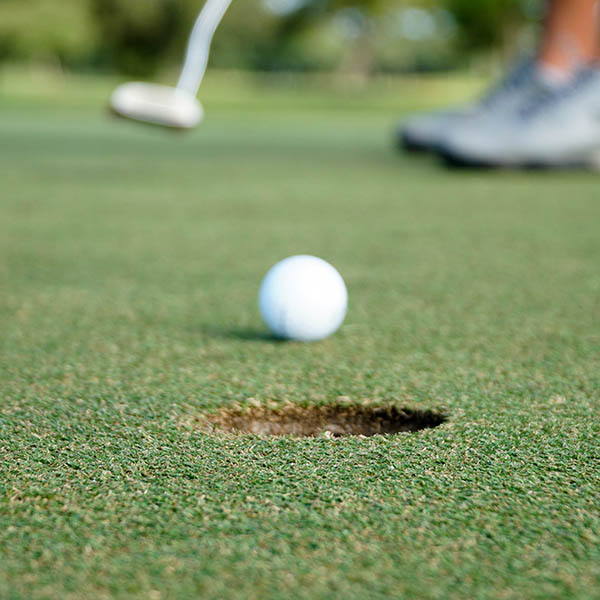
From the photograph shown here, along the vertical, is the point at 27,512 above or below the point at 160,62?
below

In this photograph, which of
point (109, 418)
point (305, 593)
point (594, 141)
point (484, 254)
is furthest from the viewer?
point (594, 141)

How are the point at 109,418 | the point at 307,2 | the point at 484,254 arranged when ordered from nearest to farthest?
the point at 109,418, the point at 484,254, the point at 307,2

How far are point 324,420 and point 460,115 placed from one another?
647 centimetres

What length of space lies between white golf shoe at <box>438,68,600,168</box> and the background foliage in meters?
26.5

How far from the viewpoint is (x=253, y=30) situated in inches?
1612

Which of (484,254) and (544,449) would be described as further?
(484,254)

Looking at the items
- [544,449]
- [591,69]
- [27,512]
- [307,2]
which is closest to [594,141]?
[591,69]

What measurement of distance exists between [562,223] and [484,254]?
0.98 m

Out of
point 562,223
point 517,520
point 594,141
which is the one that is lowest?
point 517,520

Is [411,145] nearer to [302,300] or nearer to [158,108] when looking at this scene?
[158,108]

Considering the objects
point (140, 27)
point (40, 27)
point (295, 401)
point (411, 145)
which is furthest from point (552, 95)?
point (140, 27)

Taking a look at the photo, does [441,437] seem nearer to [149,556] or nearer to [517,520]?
[517,520]

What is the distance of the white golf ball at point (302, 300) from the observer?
236 centimetres

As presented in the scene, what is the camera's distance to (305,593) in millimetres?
1159
